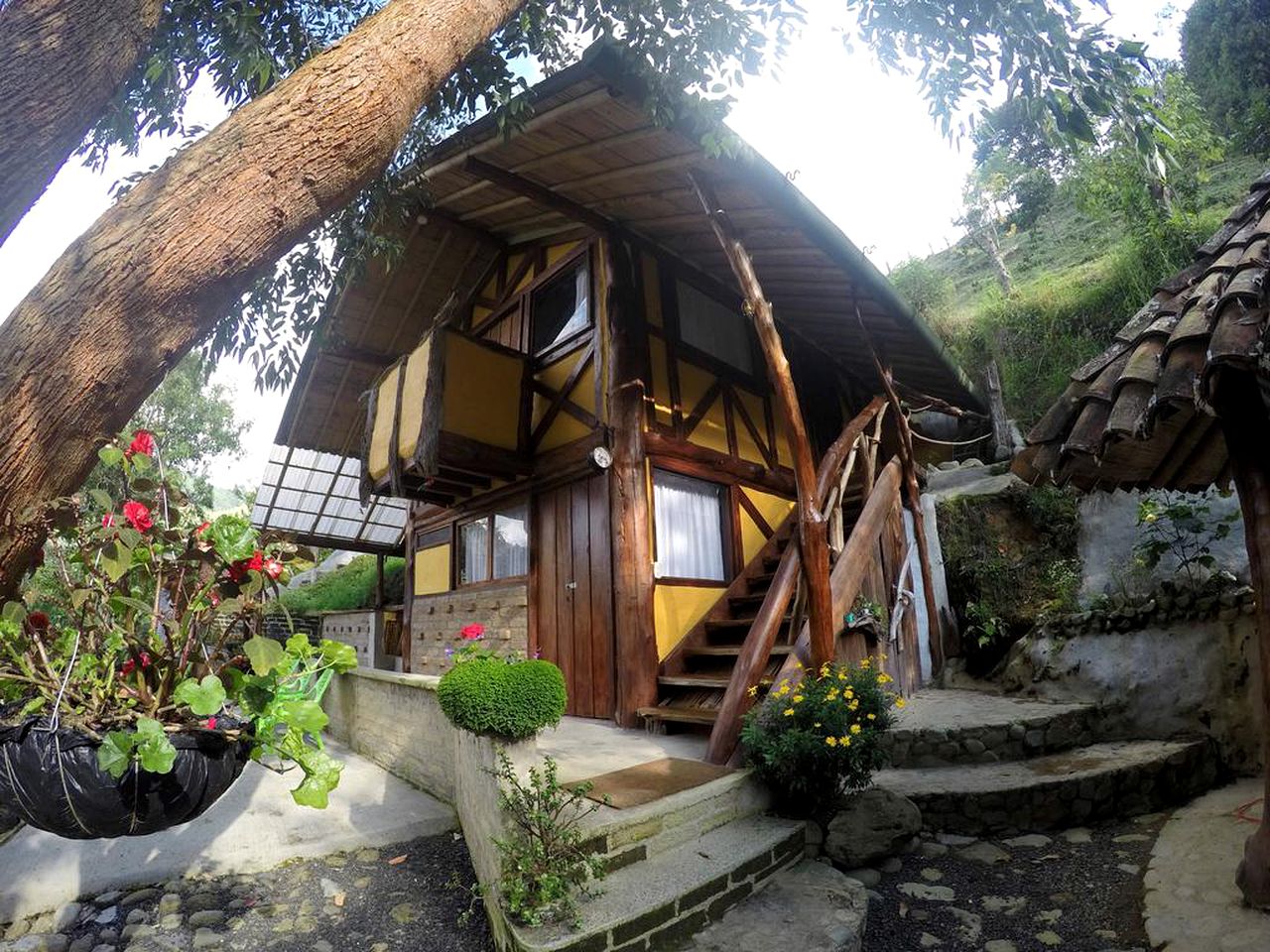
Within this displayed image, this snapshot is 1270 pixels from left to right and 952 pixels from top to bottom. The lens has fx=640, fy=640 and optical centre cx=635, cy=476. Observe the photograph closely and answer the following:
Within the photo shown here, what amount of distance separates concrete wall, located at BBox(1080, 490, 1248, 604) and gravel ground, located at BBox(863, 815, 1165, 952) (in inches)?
118

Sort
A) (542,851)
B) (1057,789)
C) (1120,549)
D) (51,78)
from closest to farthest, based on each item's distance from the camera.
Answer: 1. (51,78)
2. (542,851)
3. (1057,789)
4. (1120,549)

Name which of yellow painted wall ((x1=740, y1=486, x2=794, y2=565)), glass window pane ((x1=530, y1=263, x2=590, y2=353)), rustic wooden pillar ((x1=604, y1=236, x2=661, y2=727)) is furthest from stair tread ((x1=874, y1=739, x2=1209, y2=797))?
glass window pane ((x1=530, y1=263, x2=590, y2=353))

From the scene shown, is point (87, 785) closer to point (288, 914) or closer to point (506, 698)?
point (506, 698)

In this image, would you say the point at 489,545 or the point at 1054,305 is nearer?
the point at 489,545

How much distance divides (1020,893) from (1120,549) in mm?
4819

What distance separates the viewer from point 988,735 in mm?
4758

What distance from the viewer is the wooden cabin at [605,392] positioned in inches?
203

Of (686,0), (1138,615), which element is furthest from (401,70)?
(1138,615)

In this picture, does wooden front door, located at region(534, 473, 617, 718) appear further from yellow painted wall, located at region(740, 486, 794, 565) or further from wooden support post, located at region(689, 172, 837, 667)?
wooden support post, located at region(689, 172, 837, 667)

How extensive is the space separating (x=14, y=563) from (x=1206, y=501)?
27.3 ft

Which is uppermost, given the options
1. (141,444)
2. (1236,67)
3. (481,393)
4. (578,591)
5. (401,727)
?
(1236,67)

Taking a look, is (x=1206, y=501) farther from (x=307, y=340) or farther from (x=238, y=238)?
(x=307, y=340)

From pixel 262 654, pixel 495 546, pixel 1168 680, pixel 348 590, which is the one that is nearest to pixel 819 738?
pixel 262 654

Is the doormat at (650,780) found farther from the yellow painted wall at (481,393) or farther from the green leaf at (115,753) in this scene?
the yellow painted wall at (481,393)
